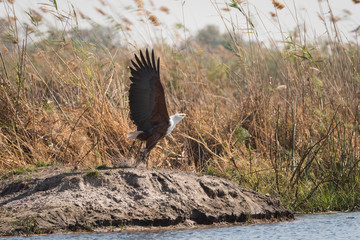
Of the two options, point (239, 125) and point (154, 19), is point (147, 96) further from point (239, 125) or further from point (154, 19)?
point (154, 19)

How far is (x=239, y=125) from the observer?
7312 mm

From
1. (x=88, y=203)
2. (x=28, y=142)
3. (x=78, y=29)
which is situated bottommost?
(x=88, y=203)

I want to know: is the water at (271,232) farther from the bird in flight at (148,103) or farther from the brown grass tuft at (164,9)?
the brown grass tuft at (164,9)

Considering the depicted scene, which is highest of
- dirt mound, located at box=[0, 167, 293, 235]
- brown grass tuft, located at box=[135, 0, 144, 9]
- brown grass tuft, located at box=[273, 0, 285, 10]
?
brown grass tuft, located at box=[135, 0, 144, 9]

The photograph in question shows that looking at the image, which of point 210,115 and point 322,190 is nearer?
point 322,190

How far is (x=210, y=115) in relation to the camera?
7844mm

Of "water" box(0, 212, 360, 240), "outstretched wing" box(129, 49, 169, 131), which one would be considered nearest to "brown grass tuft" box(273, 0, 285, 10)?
"outstretched wing" box(129, 49, 169, 131)

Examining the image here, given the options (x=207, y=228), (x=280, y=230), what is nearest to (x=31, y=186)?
(x=207, y=228)

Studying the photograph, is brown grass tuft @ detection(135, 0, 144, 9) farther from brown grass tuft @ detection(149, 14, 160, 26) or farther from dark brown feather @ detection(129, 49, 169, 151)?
dark brown feather @ detection(129, 49, 169, 151)

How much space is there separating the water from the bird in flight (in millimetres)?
1377

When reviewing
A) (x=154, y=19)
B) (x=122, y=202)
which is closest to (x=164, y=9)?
(x=154, y=19)

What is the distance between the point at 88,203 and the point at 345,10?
4324 mm

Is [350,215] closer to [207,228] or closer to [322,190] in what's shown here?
[322,190]

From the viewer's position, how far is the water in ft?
16.1
